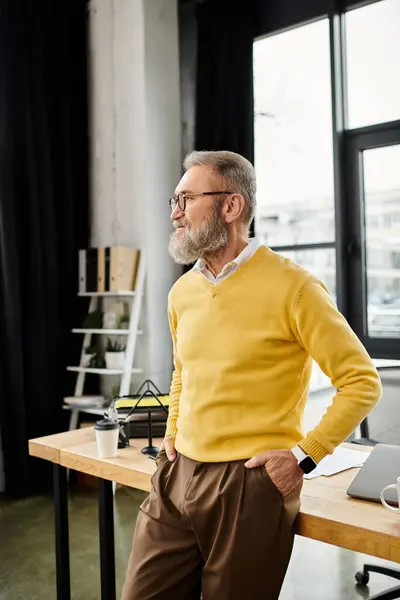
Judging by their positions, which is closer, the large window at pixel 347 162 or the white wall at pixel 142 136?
the large window at pixel 347 162

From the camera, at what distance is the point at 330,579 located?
2516 millimetres

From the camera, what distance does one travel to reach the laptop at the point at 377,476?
4.53 feet

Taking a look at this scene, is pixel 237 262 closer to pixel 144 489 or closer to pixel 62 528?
pixel 144 489

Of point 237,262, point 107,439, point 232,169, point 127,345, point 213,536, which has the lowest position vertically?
point 213,536

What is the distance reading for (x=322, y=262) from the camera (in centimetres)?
373

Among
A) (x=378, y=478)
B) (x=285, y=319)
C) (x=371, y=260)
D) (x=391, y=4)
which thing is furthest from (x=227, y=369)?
(x=391, y=4)

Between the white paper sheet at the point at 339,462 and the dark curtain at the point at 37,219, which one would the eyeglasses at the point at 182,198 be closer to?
the white paper sheet at the point at 339,462

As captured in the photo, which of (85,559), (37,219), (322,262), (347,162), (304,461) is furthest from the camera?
(37,219)

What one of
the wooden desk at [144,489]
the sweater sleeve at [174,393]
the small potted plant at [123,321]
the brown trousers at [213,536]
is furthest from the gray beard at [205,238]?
the small potted plant at [123,321]

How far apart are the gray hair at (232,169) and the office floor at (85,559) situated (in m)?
1.68

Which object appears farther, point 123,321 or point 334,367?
point 123,321

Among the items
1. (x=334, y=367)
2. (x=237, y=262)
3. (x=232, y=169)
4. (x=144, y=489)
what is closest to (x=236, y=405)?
(x=334, y=367)

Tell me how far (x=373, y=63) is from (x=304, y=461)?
2.94 metres

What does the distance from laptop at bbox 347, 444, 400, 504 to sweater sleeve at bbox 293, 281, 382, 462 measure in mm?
177
